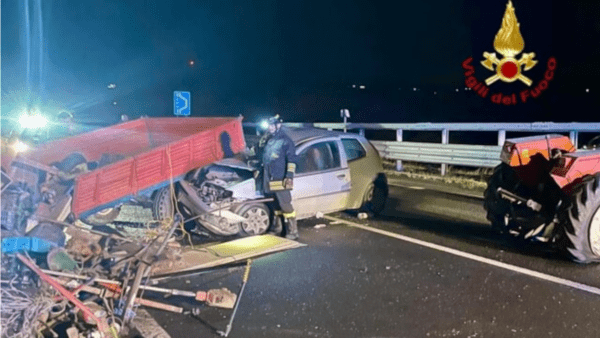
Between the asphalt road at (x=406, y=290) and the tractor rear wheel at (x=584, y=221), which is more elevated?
the tractor rear wheel at (x=584, y=221)

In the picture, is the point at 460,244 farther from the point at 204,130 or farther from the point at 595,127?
the point at 595,127

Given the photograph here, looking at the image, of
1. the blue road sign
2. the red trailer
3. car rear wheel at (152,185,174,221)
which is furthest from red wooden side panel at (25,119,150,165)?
the blue road sign

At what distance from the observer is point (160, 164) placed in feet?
24.6

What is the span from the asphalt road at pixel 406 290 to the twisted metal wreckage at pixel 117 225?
32 centimetres

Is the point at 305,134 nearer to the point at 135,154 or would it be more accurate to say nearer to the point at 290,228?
the point at 290,228

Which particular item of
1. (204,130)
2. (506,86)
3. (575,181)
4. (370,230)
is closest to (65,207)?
(204,130)

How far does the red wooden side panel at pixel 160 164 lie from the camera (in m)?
6.83

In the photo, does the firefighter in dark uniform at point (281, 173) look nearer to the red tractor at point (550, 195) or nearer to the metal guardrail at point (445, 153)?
the red tractor at point (550, 195)

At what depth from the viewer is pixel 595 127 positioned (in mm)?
11203

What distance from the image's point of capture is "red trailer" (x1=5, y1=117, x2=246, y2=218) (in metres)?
6.87

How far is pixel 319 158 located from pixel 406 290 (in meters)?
3.24

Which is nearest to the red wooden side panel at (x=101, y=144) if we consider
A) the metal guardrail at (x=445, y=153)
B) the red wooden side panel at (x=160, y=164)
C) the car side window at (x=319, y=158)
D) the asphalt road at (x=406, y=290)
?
the red wooden side panel at (x=160, y=164)

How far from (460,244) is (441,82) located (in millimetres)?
52416

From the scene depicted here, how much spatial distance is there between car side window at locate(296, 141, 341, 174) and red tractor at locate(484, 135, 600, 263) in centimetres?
224
